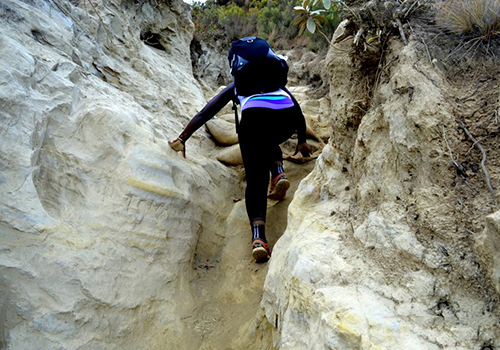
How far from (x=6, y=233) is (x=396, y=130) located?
7.05ft

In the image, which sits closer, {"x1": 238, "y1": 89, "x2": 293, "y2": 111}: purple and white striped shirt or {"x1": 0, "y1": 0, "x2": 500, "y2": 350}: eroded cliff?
{"x1": 0, "y1": 0, "x2": 500, "y2": 350}: eroded cliff

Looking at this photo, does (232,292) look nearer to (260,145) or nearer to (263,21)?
(260,145)

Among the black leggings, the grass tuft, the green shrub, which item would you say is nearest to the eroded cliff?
the grass tuft

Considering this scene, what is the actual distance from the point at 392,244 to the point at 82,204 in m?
1.92

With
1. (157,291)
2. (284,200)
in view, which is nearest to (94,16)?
(284,200)

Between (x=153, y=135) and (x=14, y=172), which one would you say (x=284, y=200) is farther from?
(x=14, y=172)

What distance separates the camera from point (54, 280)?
2.14m

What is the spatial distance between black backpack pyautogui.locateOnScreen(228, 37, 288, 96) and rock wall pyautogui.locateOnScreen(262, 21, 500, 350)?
73 cm

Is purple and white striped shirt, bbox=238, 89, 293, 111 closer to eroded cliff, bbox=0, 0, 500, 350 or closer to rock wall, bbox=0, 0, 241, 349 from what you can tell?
eroded cliff, bbox=0, 0, 500, 350

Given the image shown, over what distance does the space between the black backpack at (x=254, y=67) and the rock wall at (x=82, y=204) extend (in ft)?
2.81

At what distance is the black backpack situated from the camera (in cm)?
290

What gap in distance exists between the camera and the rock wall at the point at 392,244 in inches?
53.8

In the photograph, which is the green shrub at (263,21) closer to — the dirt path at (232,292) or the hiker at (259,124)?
the hiker at (259,124)

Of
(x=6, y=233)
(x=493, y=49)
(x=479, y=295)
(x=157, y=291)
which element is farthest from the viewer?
(x=157, y=291)
